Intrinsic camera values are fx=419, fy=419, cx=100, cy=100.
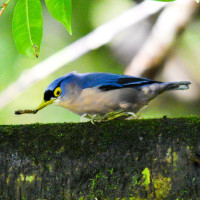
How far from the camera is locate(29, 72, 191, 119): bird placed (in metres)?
2.27

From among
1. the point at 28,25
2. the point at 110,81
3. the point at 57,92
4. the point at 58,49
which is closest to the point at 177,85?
the point at 110,81

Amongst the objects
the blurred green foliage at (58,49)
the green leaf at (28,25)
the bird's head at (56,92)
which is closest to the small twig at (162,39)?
the blurred green foliage at (58,49)

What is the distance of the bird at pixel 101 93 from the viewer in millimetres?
2268

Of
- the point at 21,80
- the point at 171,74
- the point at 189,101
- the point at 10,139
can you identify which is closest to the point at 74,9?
the point at 21,80

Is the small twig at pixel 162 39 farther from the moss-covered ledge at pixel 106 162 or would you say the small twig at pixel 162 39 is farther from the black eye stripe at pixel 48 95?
the moss-covered ledge at pixel 106 162

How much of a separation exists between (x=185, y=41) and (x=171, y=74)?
552 millimetres

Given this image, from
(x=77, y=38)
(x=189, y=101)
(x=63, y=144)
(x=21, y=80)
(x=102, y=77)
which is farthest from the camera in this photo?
(x=77, y=38)

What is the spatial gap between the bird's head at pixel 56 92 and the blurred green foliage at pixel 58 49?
6.30 ft

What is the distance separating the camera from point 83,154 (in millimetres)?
1638

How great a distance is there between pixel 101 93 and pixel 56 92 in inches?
11.2

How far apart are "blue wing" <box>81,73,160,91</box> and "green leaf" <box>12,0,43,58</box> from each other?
84 cm

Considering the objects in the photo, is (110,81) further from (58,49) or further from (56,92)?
(58,49)

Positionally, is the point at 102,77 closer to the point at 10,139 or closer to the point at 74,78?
the point at 74,78

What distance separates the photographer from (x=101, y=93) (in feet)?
7.57
